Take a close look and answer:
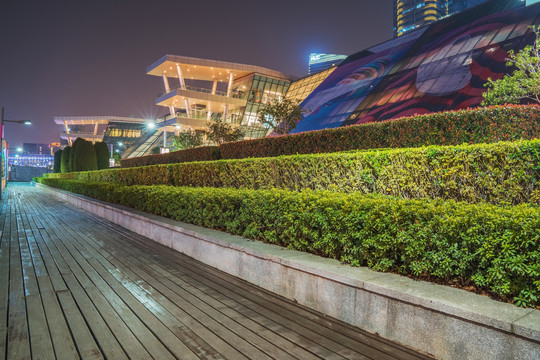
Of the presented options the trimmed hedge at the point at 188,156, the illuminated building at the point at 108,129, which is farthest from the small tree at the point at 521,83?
the illuminated building at the point at 108,129

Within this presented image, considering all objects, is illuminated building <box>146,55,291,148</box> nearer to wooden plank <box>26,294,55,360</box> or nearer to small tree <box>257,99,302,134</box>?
small tree <box>257,99,302,134</box>

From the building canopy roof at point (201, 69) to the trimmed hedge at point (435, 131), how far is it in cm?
4340

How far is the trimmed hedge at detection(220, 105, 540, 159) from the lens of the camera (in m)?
6.45

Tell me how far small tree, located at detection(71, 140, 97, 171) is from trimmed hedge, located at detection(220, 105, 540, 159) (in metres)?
32.4

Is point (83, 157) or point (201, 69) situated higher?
point (201, 69)

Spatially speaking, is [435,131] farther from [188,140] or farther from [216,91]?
[216,91]

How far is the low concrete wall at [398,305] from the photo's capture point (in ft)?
9.04

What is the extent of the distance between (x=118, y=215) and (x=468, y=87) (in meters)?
24.5

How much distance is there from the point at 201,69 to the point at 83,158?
2289 centimetres

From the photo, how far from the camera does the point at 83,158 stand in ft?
120

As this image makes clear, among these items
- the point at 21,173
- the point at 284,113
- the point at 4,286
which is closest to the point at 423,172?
the point at 4,286

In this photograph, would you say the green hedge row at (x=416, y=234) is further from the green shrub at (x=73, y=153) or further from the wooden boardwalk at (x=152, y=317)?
the green shrub at (x=73, y=153)

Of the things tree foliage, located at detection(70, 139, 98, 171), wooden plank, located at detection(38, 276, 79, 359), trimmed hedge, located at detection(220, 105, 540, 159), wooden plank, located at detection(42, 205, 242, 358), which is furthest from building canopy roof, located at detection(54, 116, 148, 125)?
wooden plank, located at detection(42, 205, 242, 358)

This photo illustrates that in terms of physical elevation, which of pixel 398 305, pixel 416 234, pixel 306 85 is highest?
pixel 306 85
